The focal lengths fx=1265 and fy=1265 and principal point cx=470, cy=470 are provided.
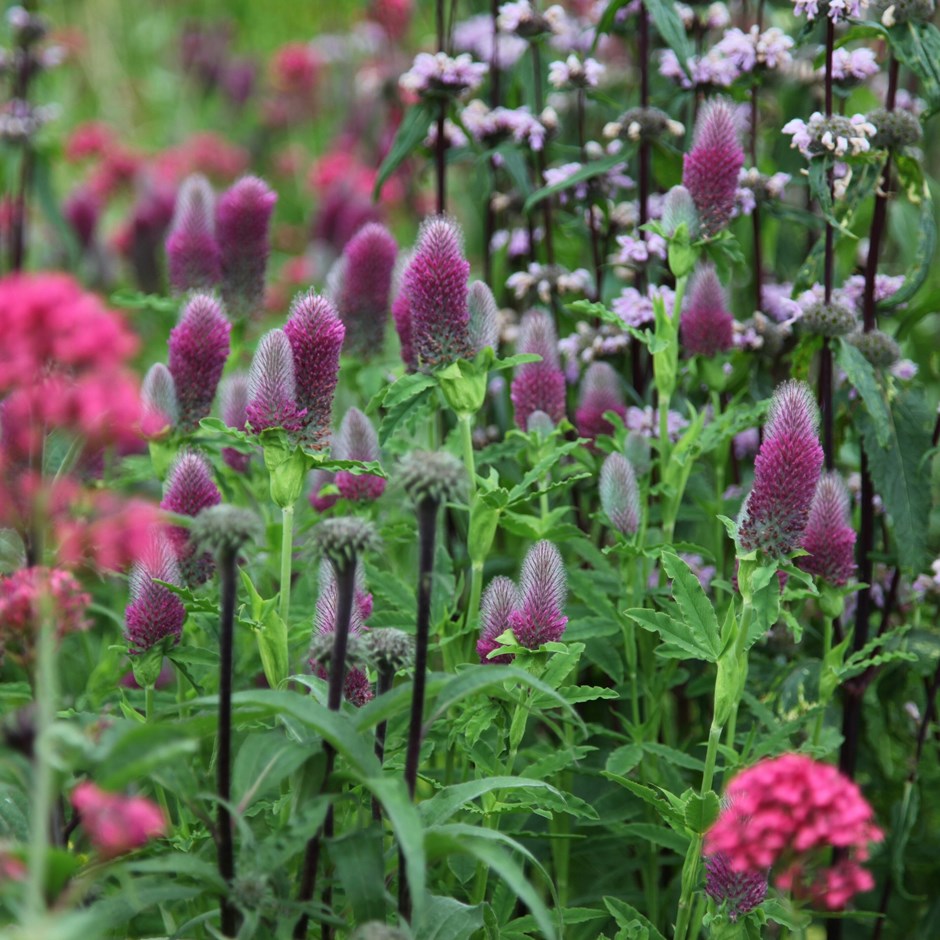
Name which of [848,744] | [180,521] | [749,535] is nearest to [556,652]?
[749,535]

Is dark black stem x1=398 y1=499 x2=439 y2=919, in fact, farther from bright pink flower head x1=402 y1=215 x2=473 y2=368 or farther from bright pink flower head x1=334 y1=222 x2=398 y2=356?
bright pink flower head x1=334 y1=222 x2=398 y2=356

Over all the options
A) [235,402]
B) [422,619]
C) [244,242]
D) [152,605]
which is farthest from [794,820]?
[244,242]

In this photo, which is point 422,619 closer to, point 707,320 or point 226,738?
Answer: point 226,738

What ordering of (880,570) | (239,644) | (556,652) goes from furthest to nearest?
(880,570)
(239,644)
(556,652)

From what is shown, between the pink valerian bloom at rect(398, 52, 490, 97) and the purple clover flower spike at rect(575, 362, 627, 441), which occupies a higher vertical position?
the pink valerian bloom at rect(398, 52, 490, 97)

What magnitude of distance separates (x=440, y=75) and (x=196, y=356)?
3.59 feet

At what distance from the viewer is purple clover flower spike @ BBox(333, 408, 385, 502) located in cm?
288

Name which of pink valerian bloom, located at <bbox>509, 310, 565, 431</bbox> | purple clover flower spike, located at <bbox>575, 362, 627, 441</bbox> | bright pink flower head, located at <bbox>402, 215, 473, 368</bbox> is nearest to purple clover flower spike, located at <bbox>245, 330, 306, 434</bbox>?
bright pink flower head, located at <bbox>402, 215, 473, 368</bbox>

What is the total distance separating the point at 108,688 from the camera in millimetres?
2953

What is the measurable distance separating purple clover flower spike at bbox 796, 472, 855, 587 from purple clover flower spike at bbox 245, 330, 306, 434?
1.12 meters

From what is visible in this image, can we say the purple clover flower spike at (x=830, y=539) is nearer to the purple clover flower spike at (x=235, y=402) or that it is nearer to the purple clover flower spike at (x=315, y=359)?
the purple clover flower spike at (x=315, y=359)

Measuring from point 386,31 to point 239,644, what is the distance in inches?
173

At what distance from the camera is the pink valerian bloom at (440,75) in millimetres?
3385

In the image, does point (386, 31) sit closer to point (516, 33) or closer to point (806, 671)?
point (516, 33)
